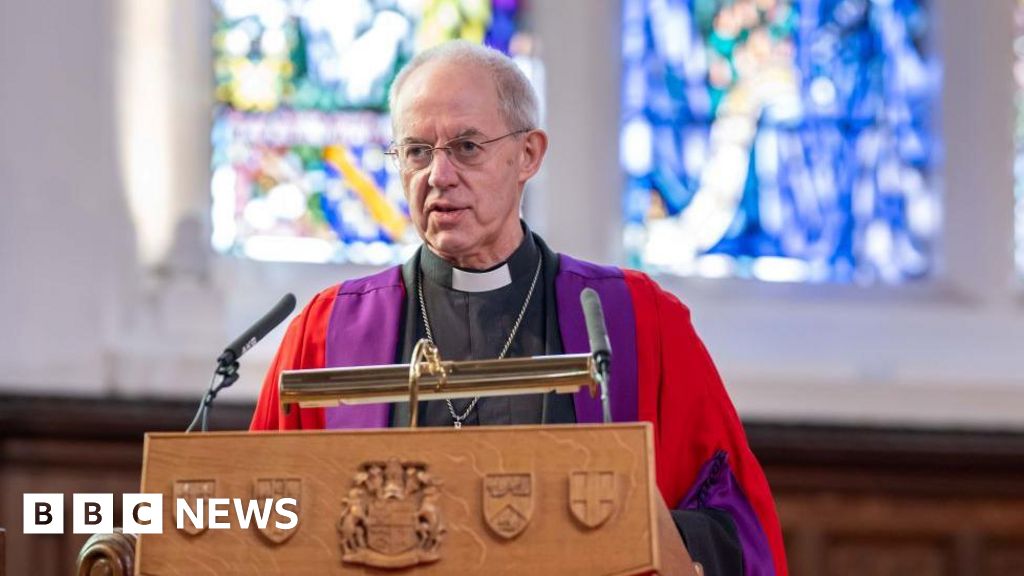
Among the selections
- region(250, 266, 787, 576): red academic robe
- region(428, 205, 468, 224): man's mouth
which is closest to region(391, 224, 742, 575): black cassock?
region(250, 266, 787, 576): red academic robe

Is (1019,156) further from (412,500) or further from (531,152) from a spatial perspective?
(412,500)

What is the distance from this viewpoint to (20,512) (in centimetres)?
Result: 641

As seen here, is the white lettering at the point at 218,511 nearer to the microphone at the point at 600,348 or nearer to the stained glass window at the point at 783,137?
the microphone at the point at 600,348

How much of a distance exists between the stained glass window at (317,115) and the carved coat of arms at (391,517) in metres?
4.48

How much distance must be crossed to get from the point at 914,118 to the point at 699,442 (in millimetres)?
3959

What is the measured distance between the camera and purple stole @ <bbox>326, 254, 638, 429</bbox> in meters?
3.75

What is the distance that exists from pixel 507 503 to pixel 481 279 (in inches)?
52.8

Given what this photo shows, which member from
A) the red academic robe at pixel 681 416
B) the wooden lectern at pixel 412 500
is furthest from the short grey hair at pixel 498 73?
the wooden lectern at pixel 412 500

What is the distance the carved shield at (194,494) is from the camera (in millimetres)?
2729

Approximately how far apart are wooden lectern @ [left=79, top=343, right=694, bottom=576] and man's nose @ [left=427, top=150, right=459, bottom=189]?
3.15 feet

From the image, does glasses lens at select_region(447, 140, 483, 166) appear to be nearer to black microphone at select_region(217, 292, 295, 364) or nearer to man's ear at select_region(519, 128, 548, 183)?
man's ear at select_region(519, 128, 548, 183)

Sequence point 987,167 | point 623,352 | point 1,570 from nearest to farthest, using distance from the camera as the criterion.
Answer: point 1,570 → point 623,352 → point 987,167

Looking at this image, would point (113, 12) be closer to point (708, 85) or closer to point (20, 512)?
point (20, 512)

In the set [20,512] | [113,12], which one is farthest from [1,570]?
[113,12]
